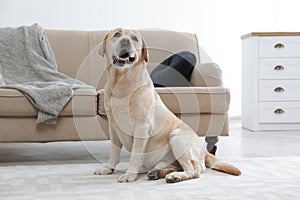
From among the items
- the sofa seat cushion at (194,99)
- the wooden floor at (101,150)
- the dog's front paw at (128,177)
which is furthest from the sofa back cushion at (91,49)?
the dog's front paw at (128,177)

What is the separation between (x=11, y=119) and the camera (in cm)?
246

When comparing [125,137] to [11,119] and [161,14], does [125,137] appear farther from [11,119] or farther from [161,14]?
[161,14]

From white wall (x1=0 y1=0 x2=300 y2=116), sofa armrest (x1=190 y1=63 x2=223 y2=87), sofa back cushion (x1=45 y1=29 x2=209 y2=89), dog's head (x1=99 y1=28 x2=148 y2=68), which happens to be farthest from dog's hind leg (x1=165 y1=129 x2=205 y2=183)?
white wall (x1=0 y1=0 x2=300 y2=116)

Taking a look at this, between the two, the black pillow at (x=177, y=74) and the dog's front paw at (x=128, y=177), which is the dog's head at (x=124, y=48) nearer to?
the dog's front paw at (x=128, y=177)

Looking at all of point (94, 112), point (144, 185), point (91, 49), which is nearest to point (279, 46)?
point (91, 49)

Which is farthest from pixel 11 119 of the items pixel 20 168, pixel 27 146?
pixel 27 146

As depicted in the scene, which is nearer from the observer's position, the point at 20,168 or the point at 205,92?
the point at 20,168

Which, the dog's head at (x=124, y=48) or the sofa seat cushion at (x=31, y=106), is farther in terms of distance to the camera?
the sofa seat cushion at (x=31, y=106)

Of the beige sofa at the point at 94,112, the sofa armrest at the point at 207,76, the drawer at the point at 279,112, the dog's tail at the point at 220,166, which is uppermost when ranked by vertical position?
the sofa armrest at the point at 207,76

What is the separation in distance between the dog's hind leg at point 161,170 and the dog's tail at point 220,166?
19 centimetres

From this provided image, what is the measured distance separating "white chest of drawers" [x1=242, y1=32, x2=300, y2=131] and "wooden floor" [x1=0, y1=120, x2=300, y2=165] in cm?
27

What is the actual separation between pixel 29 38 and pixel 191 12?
6.99 feet

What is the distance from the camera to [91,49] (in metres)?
3.24

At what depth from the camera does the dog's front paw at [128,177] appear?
2.01 metres
